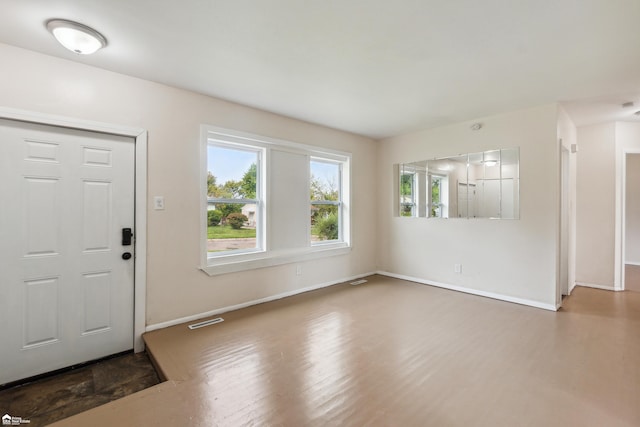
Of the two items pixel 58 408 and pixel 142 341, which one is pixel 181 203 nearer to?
pixel 142 341

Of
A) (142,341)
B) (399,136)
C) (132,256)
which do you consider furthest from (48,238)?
(399,136)

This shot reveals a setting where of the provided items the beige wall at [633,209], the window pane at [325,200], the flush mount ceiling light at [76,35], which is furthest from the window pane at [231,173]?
the beige wall at [633,209]

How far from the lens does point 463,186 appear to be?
4340 mm

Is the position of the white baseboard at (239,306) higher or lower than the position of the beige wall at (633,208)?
lower

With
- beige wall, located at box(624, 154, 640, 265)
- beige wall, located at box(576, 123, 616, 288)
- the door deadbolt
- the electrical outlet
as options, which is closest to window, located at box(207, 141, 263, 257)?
the electrical outlet

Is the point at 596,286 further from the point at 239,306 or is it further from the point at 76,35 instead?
the point at 76,35

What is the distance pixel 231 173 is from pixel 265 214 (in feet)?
2.22

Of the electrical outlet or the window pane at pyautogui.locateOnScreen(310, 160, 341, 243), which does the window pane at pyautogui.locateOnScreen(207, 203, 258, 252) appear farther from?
the window pane at pyautogui.locateOnScreen(310, 160, 341, 243)

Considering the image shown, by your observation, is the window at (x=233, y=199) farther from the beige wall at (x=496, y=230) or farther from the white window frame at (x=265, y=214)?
the beige wall at (x=496, y=230)

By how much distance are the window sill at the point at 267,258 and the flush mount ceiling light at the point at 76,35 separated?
218cm

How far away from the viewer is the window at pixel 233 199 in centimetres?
347

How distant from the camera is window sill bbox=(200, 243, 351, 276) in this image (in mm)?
3396

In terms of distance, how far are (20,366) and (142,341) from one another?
2.71 feet

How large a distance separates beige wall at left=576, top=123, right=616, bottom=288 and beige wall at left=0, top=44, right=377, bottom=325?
4.49 metres
